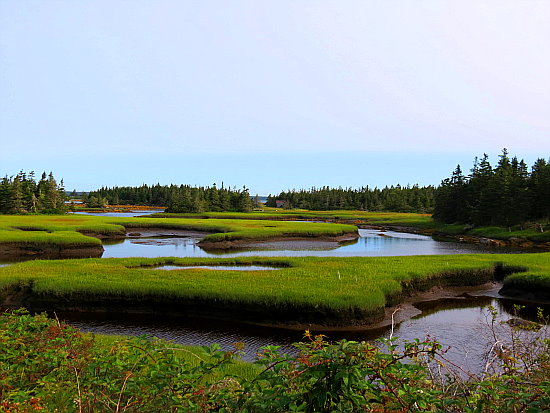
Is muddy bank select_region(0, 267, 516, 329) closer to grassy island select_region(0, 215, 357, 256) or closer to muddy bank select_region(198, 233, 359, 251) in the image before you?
grassy island select_region(0, 215, 357, 256)

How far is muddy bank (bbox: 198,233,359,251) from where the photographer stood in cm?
5753

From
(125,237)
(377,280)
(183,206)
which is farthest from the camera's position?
(183,206)

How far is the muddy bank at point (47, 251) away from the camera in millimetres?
47750

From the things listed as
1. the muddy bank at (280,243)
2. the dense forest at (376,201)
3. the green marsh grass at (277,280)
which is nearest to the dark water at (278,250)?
the muddy bank at (280,243)

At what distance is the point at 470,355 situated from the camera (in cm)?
1647

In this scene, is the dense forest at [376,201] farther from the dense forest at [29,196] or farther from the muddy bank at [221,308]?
the muddy bank at [221,308]

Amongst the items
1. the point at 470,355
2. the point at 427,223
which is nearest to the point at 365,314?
the point at 470,355

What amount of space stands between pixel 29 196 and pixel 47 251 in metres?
71.1

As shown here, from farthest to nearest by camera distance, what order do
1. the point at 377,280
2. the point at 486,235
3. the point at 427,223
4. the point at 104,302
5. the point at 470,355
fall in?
the point at 427,223 < the point at 486,235 < the point at 377,280 < the point at 104,302 < the point at 470,355

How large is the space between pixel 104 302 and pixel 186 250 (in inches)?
1186

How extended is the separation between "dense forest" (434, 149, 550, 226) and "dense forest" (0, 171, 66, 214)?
102511 millimetres

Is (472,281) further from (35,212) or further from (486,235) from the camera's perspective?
(35,212)

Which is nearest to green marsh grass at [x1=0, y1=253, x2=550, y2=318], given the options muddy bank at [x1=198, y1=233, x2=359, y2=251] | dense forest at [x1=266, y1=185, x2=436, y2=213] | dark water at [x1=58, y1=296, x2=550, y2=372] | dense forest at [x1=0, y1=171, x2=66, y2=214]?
dark water at [x1=58, y1=296, x2=550, y2=372]

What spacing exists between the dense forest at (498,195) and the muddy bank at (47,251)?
70223 mm
